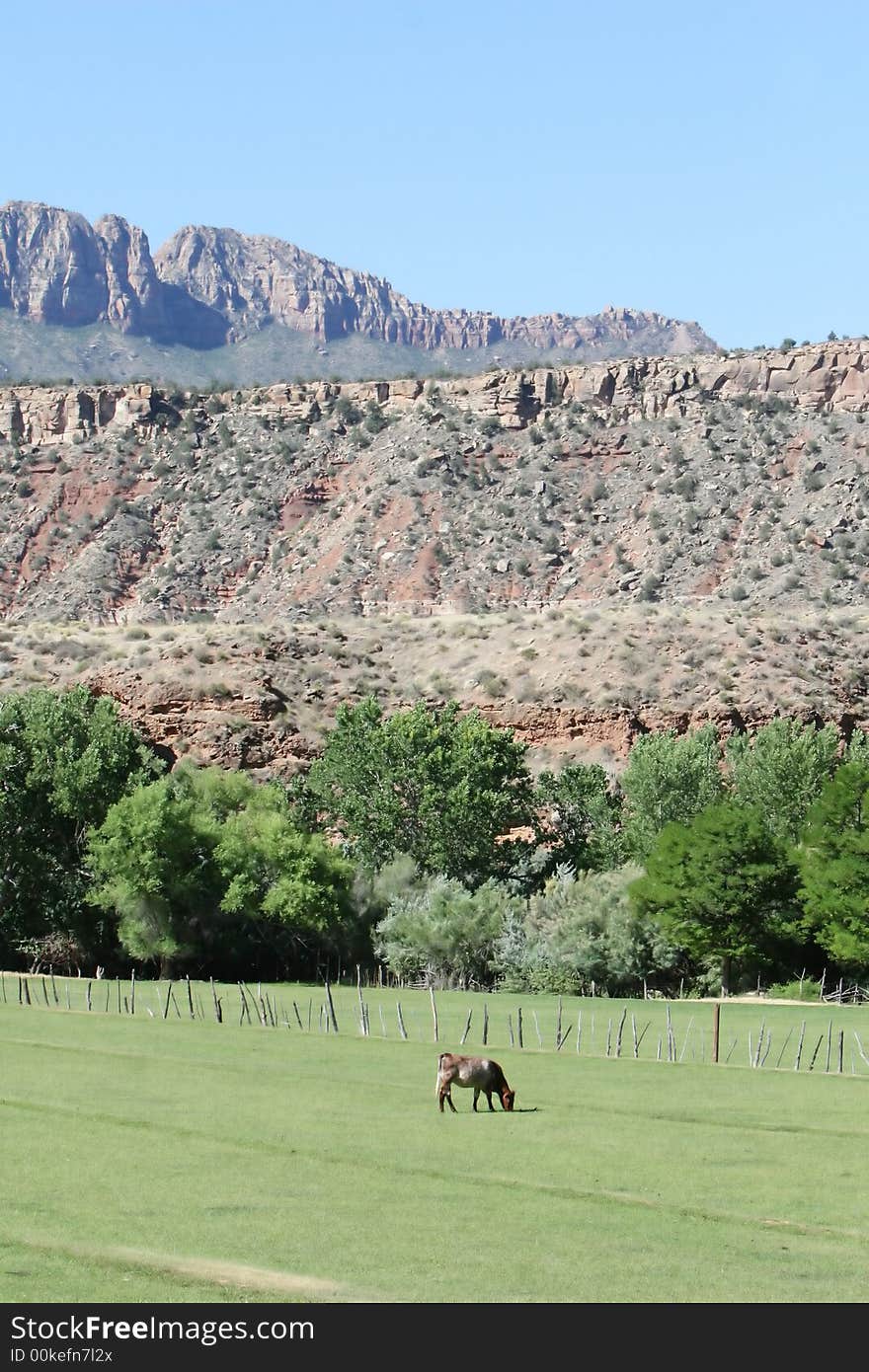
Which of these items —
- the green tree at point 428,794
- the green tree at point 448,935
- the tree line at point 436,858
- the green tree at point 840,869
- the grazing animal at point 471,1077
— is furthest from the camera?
the green tree at point 428,794

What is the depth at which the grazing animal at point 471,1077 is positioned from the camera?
1014 inches

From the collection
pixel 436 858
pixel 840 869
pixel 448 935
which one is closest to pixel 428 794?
pixel 436 858

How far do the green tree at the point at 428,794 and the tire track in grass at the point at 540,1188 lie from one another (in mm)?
40703

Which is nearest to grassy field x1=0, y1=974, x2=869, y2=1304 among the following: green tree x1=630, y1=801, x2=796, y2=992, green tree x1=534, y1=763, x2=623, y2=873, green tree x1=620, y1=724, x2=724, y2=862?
green tree x1=630, y1=801, x2=796, y2=992

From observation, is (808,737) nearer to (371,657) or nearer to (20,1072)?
(371,657)

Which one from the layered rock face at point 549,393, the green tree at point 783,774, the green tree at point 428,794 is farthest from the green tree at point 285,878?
the layered rock face at point 549,393

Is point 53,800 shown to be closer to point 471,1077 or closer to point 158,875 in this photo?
point 158,875

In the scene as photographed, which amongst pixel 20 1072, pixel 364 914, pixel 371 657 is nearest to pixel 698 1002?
pixel 364 914

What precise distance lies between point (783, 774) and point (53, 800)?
2658 centimetres

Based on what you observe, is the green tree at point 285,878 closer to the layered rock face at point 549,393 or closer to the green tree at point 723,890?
the green tree at point 723,890

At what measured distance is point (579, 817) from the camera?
225ft

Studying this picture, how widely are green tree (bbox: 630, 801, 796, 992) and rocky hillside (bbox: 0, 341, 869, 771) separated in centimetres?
1922

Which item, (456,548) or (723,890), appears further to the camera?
(456,548)

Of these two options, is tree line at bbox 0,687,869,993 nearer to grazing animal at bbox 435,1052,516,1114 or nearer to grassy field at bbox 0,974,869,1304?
grassy field at bbox 0,974,869,1304
